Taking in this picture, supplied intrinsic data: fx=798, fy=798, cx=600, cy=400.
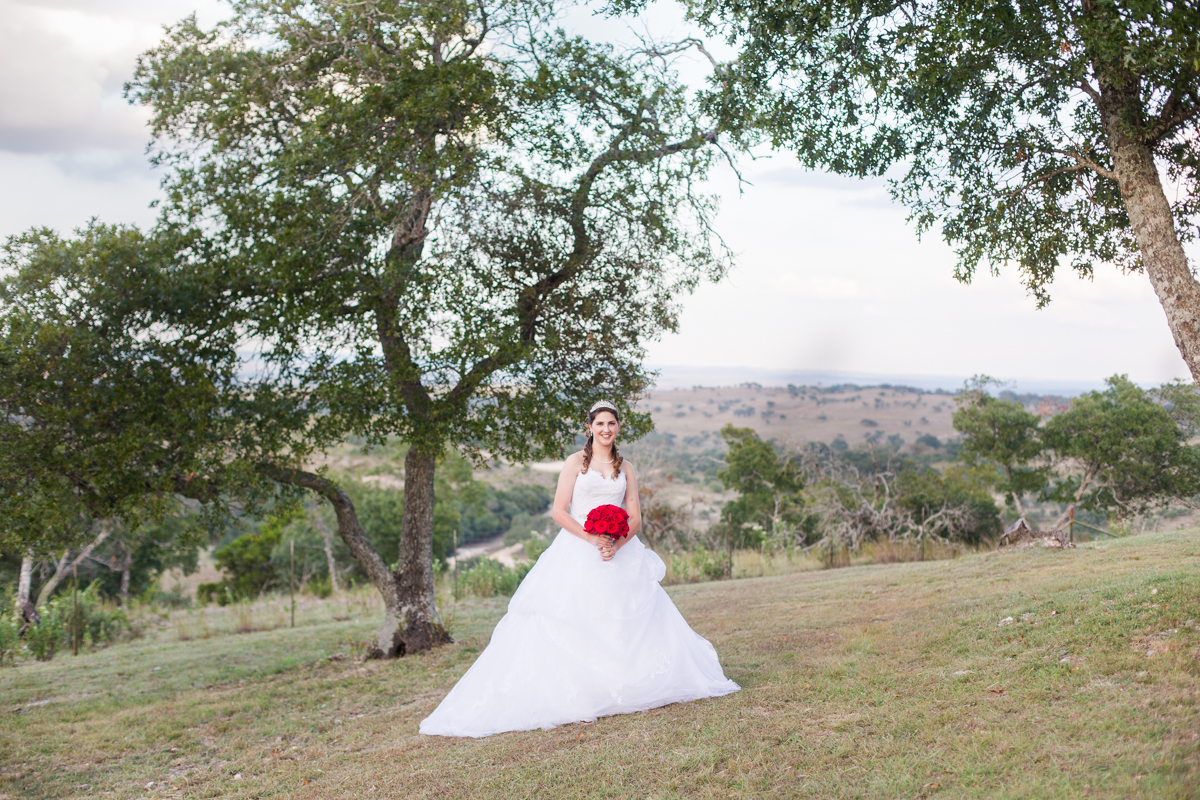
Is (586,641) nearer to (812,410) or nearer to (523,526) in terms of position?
(523,526)

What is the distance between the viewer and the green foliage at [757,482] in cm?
2795

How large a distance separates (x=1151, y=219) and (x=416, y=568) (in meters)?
9.46

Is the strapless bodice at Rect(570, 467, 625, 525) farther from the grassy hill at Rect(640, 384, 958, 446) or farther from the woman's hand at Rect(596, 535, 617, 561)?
the grassy hill at Rect(640, 384, 958, 446)

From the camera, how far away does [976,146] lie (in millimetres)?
8609

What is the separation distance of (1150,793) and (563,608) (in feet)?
13.1

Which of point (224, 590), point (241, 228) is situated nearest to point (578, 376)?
point (241, 228)

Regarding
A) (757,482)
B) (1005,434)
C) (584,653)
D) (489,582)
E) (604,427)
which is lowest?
(489,582)

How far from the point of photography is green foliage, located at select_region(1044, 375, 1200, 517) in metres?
20.8

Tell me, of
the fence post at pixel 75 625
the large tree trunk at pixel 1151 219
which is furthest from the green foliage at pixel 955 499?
the fence post at pixel 75 625

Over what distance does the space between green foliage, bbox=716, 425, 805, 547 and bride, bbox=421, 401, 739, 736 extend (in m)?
20.8

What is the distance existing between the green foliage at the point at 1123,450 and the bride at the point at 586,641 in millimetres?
19343

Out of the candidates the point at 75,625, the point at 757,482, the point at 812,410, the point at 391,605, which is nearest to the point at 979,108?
the point at 391,605

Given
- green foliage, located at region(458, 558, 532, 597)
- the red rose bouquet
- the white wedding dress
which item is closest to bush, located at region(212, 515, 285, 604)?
green foliage, located at region(458, 558, 532, 597)

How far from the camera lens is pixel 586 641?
645 centimetres
